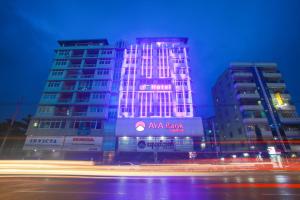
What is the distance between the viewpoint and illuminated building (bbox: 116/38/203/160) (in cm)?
3466

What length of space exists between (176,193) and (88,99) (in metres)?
36.8

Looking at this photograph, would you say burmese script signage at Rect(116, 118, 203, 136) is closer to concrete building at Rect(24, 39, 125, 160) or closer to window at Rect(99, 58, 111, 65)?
concrete building at Rect(24, 39, 125, 160)

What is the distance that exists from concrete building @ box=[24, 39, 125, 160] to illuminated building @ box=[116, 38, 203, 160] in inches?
132

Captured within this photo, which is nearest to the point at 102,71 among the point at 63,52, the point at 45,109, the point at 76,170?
the point at 63,52

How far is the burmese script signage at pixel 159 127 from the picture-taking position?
3450 cm

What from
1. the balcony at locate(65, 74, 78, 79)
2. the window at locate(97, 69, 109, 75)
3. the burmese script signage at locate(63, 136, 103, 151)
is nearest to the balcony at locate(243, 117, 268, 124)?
the burmese script signage at locate(63, 136, 103, 151)

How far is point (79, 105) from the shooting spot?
134ft

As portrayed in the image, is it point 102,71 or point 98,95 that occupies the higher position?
point 102,71

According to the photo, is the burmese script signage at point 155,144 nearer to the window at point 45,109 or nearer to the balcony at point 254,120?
the balcony at point 254,120

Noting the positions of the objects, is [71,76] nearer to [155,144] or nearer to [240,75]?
[155,144]

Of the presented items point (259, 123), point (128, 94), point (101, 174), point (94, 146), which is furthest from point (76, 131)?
point (259, 123)

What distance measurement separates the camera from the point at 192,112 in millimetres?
37844

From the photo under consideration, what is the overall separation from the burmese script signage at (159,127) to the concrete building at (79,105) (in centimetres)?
412

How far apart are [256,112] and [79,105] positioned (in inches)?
1656
